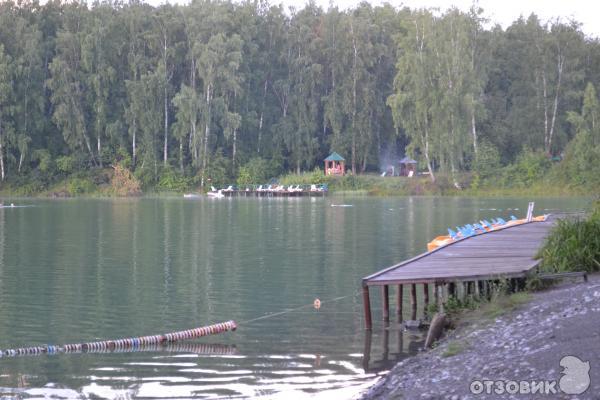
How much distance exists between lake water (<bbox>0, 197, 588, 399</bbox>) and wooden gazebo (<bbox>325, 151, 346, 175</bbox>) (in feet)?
126

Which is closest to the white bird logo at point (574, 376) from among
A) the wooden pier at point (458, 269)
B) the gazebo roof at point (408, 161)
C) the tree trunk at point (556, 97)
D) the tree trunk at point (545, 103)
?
the wooden pier at point (458, 269)

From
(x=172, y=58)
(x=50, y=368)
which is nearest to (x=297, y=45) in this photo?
(x=172, y=58)

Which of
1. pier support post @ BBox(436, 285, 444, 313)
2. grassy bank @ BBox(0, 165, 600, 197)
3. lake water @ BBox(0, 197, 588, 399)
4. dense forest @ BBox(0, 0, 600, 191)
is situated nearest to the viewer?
lake water @ BBox(0, 197, 588, 399)

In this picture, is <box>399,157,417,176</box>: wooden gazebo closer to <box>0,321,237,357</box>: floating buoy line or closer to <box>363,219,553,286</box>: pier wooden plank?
<box>363,219,553,286</box>: pier wooden plank

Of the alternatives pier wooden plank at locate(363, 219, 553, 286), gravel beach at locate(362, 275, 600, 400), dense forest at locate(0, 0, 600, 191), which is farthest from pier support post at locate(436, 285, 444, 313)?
dense forest at locate(0, 0, 600, 191)

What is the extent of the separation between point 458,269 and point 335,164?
70.7 metres

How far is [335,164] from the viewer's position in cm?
8875

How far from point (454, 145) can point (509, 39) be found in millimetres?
20344

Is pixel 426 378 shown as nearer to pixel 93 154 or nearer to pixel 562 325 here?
pixel 562 325

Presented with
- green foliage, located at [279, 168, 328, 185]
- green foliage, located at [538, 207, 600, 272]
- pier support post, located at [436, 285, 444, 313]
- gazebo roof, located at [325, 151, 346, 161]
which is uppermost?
gazebo roof, located at [325, 151, 346, 161]

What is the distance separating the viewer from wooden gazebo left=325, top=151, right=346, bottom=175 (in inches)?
3433

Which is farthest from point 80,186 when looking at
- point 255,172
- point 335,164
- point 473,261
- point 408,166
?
point 473,261

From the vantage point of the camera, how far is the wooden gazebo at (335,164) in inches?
3433

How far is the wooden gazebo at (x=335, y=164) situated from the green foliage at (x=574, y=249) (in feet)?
224
